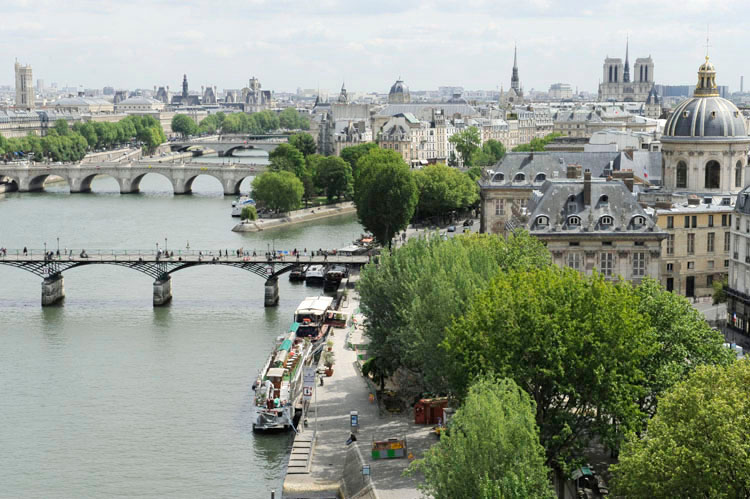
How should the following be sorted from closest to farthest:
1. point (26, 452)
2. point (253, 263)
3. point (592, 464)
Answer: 1. point (592, 464)
2. point (26, 452)
3. point (253, 263)

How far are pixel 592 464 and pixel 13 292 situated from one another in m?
34.1

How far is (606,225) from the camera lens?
141ft

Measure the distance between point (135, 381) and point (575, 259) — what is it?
15.2 meters

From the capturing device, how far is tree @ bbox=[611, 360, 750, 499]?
1977 cm

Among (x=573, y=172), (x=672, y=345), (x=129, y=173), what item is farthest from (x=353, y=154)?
(x=672, y=345)

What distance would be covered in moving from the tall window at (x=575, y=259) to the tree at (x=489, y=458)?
2103 centimetres

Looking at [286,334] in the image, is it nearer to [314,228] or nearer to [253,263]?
[253,263]

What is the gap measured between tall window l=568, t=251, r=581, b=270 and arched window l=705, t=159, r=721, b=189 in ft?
31.1

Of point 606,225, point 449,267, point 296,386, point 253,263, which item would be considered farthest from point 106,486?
point 253,263

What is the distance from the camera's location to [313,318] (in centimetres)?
4509

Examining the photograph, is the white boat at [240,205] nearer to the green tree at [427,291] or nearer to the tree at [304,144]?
the tree at [304,144]

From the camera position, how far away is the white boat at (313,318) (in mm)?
43219

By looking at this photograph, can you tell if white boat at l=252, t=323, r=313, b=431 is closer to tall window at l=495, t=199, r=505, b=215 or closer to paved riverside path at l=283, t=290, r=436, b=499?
paved riverside path at l=283, t=290, r=436, b=499

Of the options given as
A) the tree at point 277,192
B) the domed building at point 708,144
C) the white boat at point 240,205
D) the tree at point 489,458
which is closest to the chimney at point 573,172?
the domed building at point 708,144
